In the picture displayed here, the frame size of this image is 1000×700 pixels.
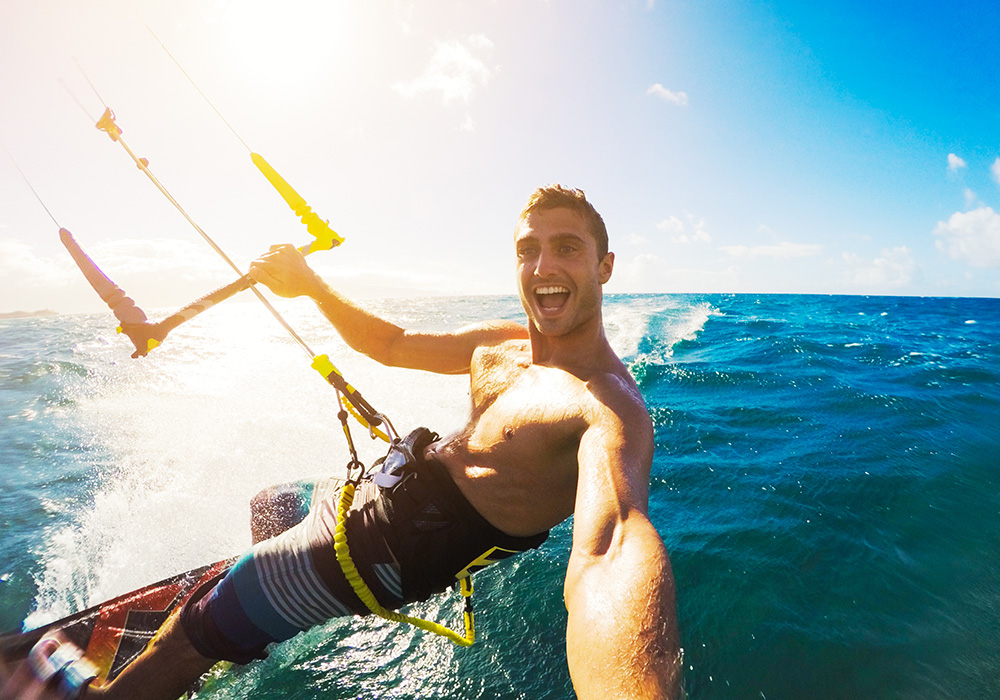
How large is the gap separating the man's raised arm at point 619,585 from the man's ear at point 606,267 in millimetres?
1236

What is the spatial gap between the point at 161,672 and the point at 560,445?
2223 millimetres

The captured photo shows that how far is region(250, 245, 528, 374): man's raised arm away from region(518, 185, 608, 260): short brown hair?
94 cm

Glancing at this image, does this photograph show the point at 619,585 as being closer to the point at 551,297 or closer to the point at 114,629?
the point at 551,297

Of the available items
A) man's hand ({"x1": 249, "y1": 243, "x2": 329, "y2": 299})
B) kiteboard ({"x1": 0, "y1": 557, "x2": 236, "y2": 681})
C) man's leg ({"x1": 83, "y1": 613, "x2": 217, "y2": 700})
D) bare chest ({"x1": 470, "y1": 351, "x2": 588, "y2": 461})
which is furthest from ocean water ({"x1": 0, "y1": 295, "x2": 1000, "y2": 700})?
man's hand ({"x1": 249, "y1": 243, "x2": 329, "y2": 299})

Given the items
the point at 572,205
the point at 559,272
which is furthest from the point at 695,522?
the point at 572,205

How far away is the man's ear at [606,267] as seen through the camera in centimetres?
277

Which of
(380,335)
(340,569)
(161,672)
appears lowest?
(161,672)

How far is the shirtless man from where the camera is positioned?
1.19 metres

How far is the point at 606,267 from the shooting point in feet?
9.46

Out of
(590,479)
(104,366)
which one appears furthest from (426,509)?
(104,366)

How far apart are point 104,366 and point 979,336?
2846 cm

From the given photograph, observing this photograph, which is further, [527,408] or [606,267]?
[606,267]

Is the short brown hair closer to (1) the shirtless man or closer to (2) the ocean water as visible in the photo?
(1) the shirtless man

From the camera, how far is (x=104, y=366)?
1248cm
